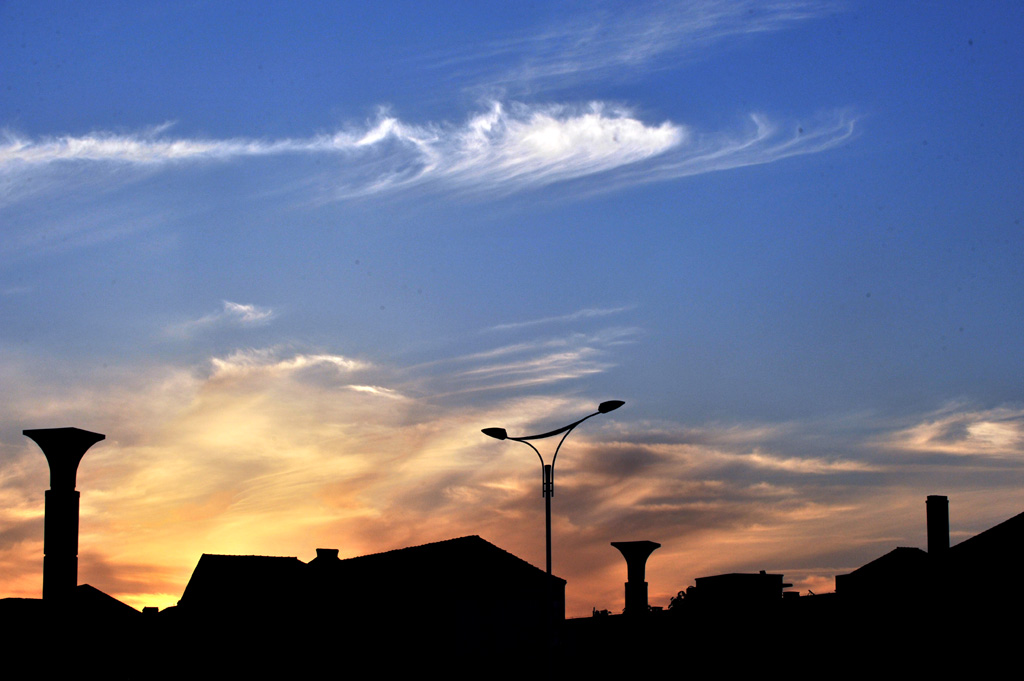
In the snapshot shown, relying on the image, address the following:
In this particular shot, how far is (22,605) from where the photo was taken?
51.7m

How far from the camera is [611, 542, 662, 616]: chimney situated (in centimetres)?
5581

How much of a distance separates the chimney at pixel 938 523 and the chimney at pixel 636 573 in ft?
47.6

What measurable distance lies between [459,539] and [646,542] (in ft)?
43.8

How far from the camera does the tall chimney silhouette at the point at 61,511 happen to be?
3506 cm

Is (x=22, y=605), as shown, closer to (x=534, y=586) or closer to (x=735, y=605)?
(x=534, y=586)

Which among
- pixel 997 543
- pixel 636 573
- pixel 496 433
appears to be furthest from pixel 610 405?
pixel 636 573

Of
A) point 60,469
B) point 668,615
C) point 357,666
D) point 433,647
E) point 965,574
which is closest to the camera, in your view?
point 60,469

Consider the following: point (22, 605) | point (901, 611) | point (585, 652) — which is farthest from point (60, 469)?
point (901, 611)

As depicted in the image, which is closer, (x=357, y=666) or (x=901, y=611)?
(x=901, y=611)

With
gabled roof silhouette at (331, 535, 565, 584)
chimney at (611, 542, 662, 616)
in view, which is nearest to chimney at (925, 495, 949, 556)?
chimney at (611, 542, 662, 616)

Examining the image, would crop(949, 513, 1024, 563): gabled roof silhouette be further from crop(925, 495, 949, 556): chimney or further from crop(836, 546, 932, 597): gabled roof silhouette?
crop(836, 546, 932, 597): gabled roof silhouette

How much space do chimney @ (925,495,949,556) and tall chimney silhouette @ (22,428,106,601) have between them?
36.8 m

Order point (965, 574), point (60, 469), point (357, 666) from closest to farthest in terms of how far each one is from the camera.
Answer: point (60, 469) < point (965, 574) < point (357, 666)

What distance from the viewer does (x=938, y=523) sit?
48.2 metres
